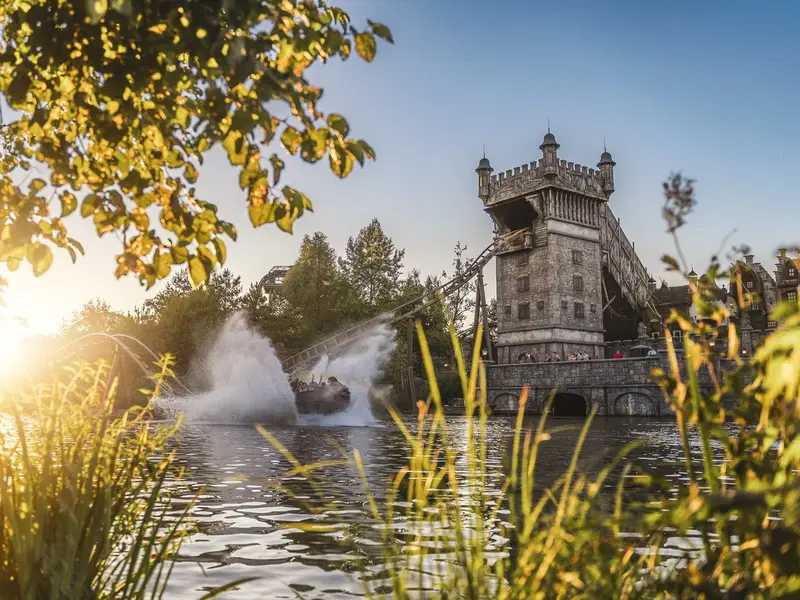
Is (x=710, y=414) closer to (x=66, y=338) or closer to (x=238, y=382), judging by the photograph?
(x=238, y=382)

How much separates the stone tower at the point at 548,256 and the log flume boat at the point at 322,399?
1846 cm

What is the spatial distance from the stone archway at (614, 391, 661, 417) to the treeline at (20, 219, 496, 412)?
1386 centimetres

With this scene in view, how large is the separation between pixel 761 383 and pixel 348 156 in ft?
6.25

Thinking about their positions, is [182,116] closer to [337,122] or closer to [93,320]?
[337,122]

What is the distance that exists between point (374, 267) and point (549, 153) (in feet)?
78.2

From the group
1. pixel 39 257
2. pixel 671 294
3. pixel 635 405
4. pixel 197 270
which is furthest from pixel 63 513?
pixel 671 294

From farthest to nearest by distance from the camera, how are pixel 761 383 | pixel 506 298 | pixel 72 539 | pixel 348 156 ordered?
pixel 506 298, pixel 348 156, pixel 72 539, pixel 761 383

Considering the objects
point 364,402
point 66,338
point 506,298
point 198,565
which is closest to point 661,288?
point 506,298

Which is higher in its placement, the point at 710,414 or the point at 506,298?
the point at 506,298

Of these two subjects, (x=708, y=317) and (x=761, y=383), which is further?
(x=708, y=317)

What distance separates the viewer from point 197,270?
355cm

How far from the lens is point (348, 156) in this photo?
133 inches

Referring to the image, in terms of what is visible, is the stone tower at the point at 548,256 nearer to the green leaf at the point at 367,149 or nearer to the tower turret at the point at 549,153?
the tower turret at the point at 549,153

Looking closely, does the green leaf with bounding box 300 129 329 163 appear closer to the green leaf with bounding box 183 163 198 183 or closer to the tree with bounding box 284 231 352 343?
the green leaf with bounding box 183 163 198 183
